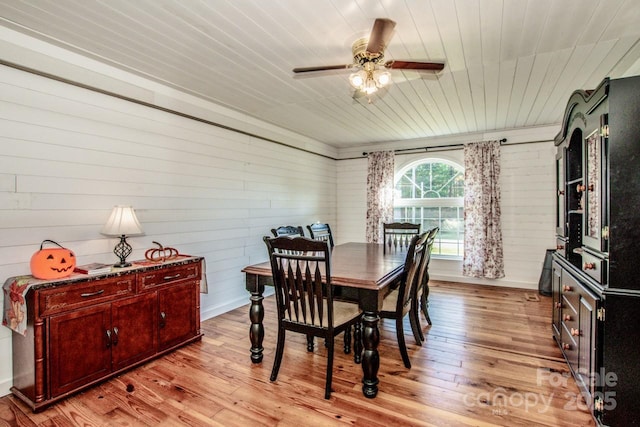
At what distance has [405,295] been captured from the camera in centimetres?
248

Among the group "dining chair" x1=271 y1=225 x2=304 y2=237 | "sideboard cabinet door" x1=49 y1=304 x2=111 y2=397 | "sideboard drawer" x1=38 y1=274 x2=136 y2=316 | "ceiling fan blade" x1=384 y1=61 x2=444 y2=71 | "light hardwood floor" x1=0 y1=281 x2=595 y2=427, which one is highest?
"ceiling fan blade" x1=384 y1=61 x2=444 y2=71

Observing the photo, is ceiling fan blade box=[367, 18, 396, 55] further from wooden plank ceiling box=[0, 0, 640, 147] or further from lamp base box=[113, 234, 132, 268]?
lamp base box=[113, 234, 132, 268]

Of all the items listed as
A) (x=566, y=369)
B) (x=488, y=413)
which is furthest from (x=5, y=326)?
(x=566, y=369)

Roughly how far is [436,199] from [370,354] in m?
3.92

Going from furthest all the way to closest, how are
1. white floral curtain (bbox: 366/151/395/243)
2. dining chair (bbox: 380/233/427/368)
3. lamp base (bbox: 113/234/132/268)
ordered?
white floral curtain (bbox: 366/151/395/243) → lamp base (bbox: 113/234/132/268) → dining chair (bbox: 380/233/427/368)

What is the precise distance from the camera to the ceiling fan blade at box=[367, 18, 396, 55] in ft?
5.34

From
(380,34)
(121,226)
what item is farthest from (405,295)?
(121,226)

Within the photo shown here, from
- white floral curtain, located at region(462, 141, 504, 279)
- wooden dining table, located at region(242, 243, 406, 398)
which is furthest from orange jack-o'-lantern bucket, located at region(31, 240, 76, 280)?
white floral curtain, located at region(462, 141, 504, 279)

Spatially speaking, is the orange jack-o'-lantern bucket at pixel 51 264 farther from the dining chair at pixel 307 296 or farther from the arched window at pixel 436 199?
the arched window at pixel 436 199

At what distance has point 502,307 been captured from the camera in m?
3.86

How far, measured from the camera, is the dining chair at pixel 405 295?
2.33 metres

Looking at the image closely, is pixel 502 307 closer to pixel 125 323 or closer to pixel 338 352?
pixel 338 352

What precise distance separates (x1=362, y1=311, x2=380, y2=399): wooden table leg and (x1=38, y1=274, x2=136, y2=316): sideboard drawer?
1735 millimetres

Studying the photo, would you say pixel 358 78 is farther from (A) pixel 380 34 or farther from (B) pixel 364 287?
(B) pixel 364 287
